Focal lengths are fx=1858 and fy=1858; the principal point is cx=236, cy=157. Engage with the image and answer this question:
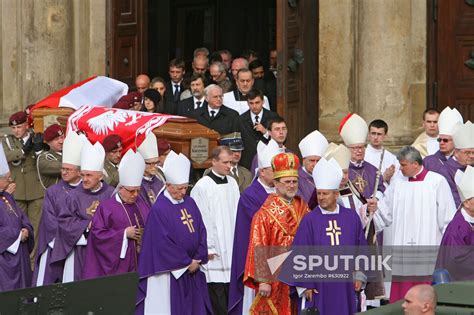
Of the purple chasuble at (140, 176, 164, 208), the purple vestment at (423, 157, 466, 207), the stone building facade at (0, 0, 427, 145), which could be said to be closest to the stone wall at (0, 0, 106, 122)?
the stone building facade at (0, 0, 427, 145)

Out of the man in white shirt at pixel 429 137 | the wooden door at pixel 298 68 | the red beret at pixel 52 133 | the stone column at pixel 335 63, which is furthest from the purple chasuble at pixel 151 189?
the stone column at pixel 335 63

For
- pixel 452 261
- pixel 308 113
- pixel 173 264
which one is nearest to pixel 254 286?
pixel 173 264

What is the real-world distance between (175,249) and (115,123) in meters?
3.19

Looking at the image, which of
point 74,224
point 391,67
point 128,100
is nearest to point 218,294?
point 74,224

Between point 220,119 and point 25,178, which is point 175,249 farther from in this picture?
point 220,119

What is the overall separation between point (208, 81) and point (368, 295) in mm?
5520

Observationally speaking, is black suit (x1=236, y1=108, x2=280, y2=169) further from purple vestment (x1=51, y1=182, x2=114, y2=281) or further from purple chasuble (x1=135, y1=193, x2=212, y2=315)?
purple chasuble (x1=135, y1=193, x2=212, y2=315)

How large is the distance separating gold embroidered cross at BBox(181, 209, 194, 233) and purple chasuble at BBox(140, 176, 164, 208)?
81cm

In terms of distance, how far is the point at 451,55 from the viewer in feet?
69.7

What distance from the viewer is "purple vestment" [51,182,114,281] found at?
16.5 metres

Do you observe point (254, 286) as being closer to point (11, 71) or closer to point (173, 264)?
point (173, 264)

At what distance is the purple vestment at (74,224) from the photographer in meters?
A: 16.5

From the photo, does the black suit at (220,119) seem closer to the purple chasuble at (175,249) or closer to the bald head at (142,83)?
the bald head at (142,83)

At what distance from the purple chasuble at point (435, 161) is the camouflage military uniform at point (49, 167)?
11.9 ft
